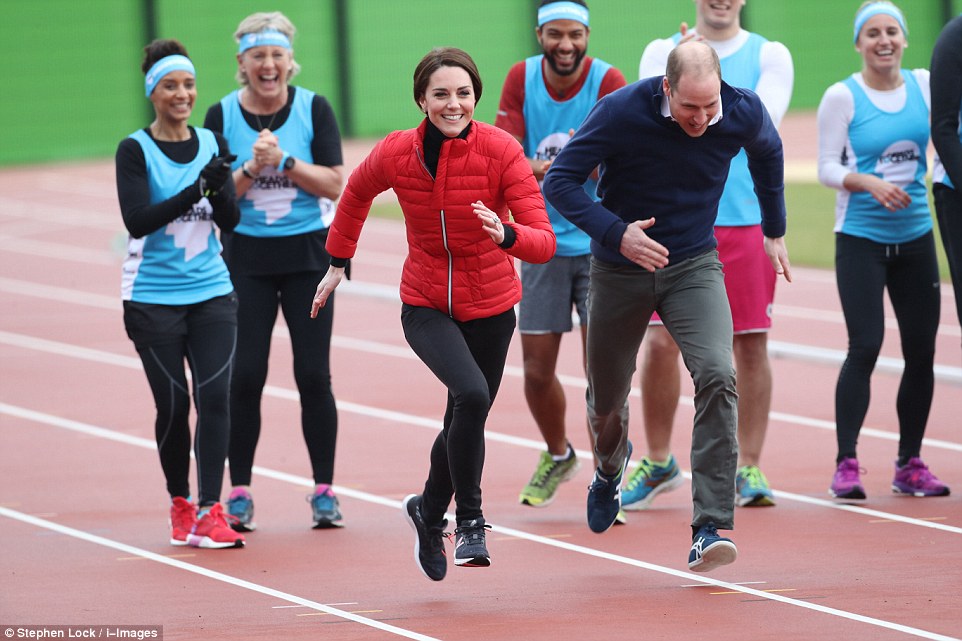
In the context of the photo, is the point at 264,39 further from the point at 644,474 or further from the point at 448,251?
the point at 644,474

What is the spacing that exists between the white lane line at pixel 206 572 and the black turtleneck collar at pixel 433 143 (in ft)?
5.75

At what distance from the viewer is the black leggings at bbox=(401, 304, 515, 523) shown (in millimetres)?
5926

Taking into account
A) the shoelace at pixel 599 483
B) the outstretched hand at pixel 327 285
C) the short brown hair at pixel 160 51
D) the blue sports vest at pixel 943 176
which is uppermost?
the short brown hair at pixel 160 51

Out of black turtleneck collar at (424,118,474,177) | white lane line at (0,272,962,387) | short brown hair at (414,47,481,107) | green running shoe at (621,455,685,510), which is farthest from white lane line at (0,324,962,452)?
short brown hair at (414,47,481,107)

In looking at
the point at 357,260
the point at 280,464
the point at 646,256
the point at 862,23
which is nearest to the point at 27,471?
the point at 280,464

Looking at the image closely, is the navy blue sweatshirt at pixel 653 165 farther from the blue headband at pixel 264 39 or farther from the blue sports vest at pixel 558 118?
the blue headband at pixel 264 39

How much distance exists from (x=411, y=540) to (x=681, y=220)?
2132mm

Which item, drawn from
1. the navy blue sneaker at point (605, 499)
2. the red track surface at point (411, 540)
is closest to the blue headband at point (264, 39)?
the red track surface at point (411, 540)

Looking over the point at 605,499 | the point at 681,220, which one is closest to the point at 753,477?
the point at 605,499

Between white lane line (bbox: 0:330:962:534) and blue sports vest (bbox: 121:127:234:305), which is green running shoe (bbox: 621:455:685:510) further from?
blue sports vest (bbox: 121:127:234:305)

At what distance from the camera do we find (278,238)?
7.48m

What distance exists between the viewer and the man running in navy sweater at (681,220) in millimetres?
5957

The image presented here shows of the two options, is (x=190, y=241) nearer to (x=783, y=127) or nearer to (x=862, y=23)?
(x=862, y=23)

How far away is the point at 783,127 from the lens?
3023 cm
